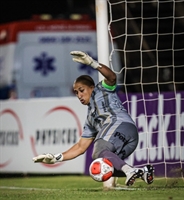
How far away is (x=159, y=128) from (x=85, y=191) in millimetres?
2818

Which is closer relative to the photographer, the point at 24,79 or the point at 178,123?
the point at 178,123

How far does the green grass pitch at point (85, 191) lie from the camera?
829cm

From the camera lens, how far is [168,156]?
1153 cm

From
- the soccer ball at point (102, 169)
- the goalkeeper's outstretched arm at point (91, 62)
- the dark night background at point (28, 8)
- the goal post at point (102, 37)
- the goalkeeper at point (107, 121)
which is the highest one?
the dark night background at point (28, 8)

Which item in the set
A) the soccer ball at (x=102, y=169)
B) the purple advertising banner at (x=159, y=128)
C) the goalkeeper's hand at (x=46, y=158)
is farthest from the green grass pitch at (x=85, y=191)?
the purple advertising banner at (x=159, y=128)

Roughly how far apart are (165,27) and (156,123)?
23.1 feet

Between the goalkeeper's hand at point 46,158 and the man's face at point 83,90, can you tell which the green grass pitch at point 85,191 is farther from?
the man's face at point 83,90

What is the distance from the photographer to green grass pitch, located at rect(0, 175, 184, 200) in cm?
829

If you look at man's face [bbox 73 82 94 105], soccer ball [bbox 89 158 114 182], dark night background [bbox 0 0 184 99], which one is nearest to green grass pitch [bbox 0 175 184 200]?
soccer ball [bbox 89 158 114 182]

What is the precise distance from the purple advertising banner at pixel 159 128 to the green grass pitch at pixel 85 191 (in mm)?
831

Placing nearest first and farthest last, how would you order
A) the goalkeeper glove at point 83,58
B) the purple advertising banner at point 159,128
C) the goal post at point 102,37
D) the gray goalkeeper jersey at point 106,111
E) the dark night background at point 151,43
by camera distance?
the goalkeeper glove at point 83,58, the gray goalkeeper jersey at point 106,111, the goal post at point 102,37, the purple advertising banner at point 159,128, the dark night background at point 151,43

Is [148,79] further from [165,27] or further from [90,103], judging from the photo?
[90,103]

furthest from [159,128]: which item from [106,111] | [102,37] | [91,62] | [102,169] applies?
[102,169]

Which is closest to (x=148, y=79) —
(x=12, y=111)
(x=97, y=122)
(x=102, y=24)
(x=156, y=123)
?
(x=12, y=111)
